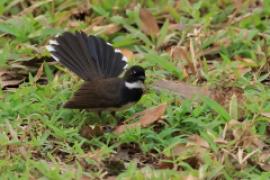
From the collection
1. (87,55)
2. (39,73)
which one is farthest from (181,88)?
(39,73)

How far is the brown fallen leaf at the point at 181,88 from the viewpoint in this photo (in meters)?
7.00

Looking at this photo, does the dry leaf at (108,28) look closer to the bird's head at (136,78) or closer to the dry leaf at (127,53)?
the dry leaf at (127,53)

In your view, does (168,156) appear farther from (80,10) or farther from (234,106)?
(80,10)

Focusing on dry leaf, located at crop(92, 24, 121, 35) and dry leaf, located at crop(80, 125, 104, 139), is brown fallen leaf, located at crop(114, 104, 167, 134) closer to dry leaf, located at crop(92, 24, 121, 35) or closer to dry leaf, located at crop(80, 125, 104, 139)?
dry leaf, located at crop(80, 125, 104, 139)

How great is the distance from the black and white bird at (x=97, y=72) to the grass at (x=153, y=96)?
0.18 m

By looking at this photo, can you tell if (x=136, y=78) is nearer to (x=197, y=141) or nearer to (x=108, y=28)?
(x=197, y=141)

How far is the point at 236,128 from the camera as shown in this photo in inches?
249

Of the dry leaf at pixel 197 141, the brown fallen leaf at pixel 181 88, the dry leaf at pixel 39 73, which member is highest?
the dry leaf at pixel 39 73

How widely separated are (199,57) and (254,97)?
0.90 meters

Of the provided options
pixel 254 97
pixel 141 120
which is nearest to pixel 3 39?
pixel 141 120

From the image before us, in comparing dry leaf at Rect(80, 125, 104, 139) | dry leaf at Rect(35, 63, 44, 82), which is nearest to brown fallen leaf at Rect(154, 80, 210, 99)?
dry leaf at Rect(80, 125, 104, 139)

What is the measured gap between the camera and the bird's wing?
259 inches

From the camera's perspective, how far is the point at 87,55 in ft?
23.7

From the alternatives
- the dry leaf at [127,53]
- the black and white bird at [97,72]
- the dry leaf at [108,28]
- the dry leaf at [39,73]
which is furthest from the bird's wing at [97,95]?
the dry leaf at [108,28]
